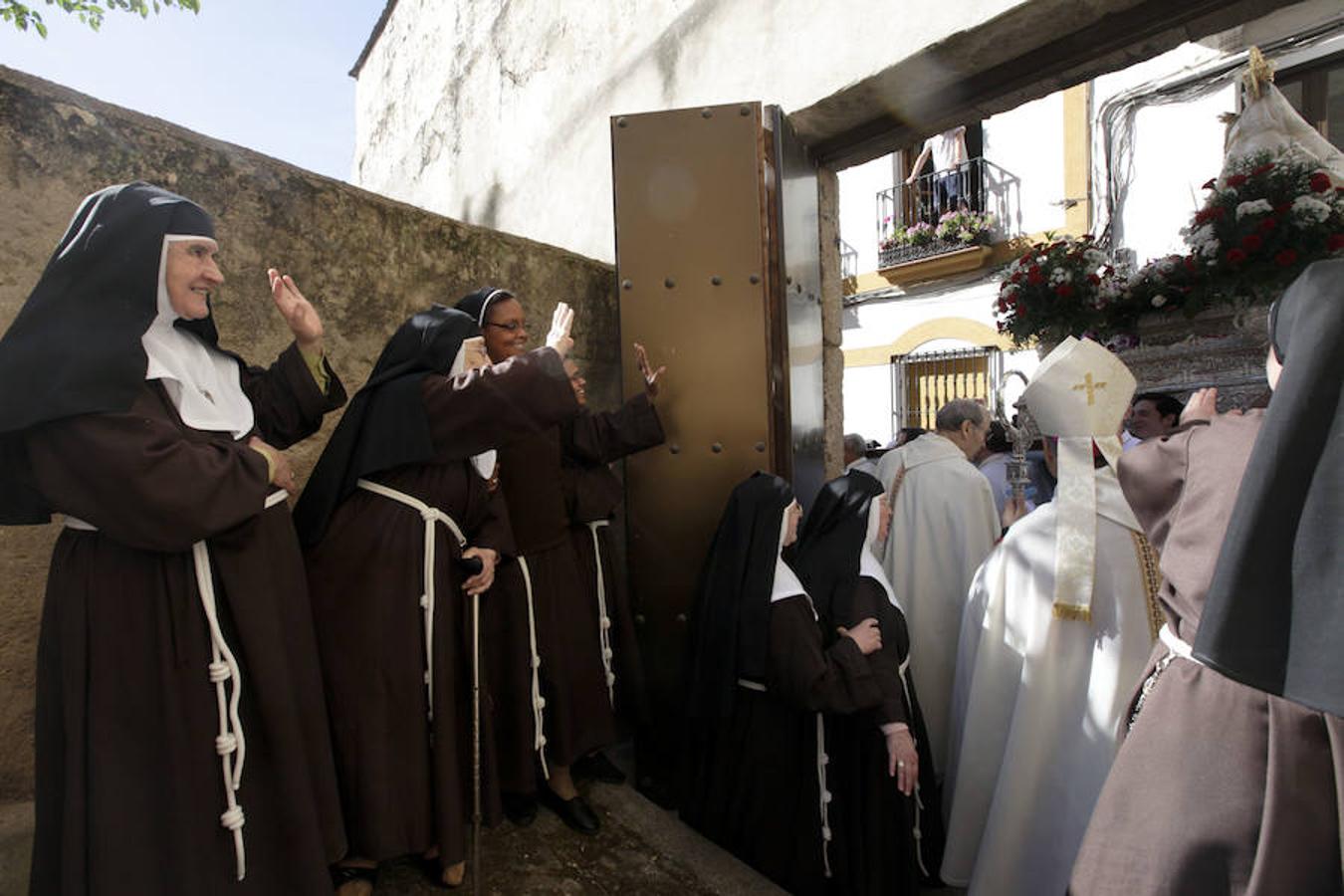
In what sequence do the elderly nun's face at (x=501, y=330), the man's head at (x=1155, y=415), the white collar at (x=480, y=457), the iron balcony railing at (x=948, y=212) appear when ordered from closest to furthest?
the white collar at (x=480, y=457), the elderly nun's face at (x=501, y=330), the man's head at (x=1155, y=415), the iron balcony railing at (x=948, y=212)

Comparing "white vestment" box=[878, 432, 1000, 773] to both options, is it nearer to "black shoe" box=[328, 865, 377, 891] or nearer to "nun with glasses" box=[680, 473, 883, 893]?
"nun with glasses" box=[680, 473, 883, 893]

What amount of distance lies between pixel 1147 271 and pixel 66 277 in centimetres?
602

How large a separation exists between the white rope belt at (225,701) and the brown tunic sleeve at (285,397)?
535 mm

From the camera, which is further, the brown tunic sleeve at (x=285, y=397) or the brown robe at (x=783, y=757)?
the brown robe at (x=783, y=757)

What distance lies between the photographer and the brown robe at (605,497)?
3.17 metres

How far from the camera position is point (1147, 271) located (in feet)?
18.2

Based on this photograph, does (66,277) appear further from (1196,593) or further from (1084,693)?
(1084,693)

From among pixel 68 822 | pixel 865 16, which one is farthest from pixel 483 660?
pixel 865 16

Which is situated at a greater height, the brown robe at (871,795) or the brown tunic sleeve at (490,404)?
the brown tunic sleeve at (490,404)

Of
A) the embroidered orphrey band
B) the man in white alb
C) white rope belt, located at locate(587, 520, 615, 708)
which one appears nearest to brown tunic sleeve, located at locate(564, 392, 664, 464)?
white rope belt, located at locate(587, 520, 615, 708)

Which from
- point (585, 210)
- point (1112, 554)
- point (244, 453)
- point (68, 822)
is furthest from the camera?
point (585, 210)

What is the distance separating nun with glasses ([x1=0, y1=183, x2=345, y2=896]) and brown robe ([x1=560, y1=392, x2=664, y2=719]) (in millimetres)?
1409

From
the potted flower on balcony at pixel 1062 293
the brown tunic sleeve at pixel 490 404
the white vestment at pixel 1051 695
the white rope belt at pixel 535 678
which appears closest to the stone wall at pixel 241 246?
the brown tunic sleeve at pixel 490 404

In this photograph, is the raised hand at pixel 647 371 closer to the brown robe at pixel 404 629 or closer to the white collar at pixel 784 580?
the white collar at pixel 784 580
